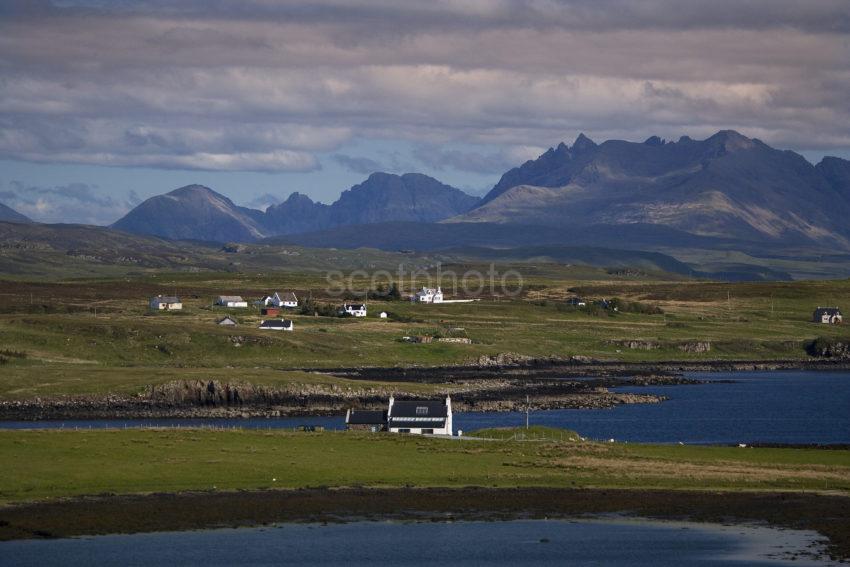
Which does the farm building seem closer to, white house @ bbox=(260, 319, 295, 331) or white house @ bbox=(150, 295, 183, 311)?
white house @ bbox=(260, 319, 295, 331)

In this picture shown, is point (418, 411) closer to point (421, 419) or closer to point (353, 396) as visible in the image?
point (421, 419)

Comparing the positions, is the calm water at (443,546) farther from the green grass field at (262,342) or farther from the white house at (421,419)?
the green grass field at (262,342)

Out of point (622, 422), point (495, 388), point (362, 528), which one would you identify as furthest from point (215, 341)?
point (362, 528)

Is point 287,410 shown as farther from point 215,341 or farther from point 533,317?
point 533,317

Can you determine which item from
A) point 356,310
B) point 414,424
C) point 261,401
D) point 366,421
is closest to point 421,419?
point 414,424

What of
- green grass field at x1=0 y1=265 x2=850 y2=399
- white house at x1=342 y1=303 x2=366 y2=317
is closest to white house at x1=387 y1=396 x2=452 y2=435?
green grass field at x1=0 y1=265 x2=850 y2=399

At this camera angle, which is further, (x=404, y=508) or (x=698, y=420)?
(x=698, y=420)
